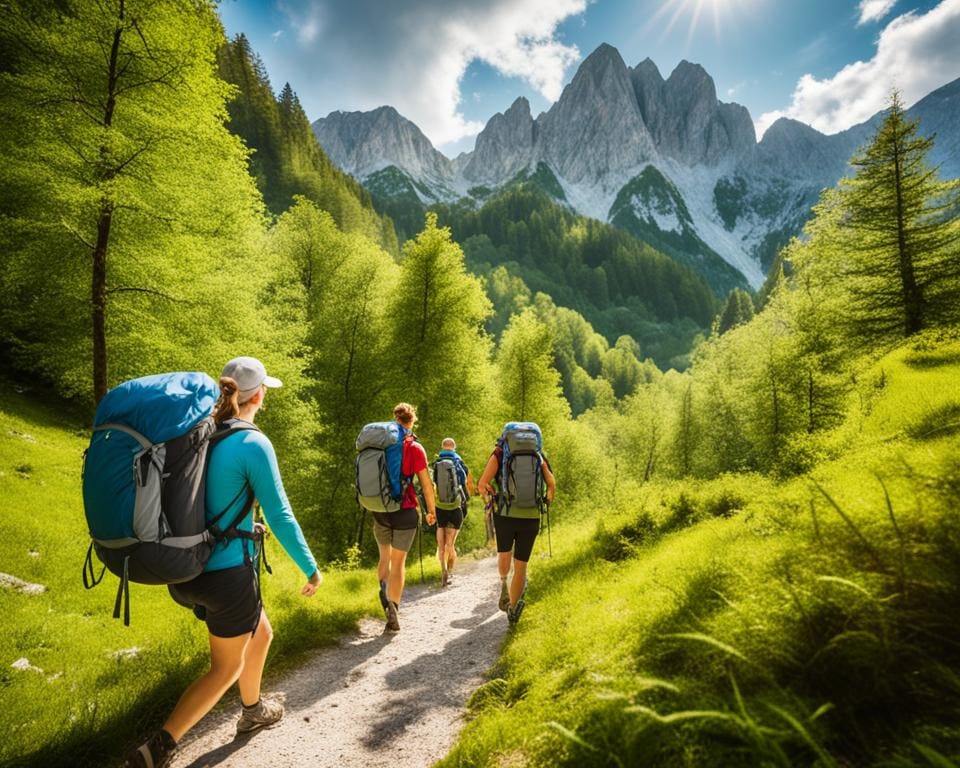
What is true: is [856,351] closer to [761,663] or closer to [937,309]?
[937,309]

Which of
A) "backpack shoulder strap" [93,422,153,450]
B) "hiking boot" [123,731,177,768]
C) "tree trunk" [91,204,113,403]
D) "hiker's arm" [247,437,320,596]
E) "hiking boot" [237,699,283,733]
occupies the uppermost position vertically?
"tree trunk" [91,204,113,403]

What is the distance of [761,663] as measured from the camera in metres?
2.42

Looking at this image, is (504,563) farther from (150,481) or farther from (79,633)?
(79,633)

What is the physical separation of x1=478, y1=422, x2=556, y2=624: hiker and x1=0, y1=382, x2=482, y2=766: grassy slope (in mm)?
2782

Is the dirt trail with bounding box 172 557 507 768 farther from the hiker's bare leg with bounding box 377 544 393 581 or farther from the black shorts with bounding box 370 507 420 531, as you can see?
the black shorts with bounding box 370 507 420 531

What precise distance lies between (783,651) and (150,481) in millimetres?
3869

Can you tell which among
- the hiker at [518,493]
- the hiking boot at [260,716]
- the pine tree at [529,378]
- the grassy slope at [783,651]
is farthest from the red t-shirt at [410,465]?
the pine tree at [529,378]

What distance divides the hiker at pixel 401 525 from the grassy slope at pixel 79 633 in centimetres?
79

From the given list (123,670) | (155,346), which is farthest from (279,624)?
(155,346)

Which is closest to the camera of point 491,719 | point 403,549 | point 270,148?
point 491,719

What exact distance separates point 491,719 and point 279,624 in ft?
12.3

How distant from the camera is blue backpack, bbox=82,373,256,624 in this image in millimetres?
2744

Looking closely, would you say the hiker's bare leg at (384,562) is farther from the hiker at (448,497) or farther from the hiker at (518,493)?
the hiker at (448,497)

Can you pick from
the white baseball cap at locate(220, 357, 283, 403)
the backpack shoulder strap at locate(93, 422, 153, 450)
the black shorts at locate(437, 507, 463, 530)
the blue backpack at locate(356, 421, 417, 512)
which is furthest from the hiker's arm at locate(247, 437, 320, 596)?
the black shorts at locate(437, 507, 463, 530)
